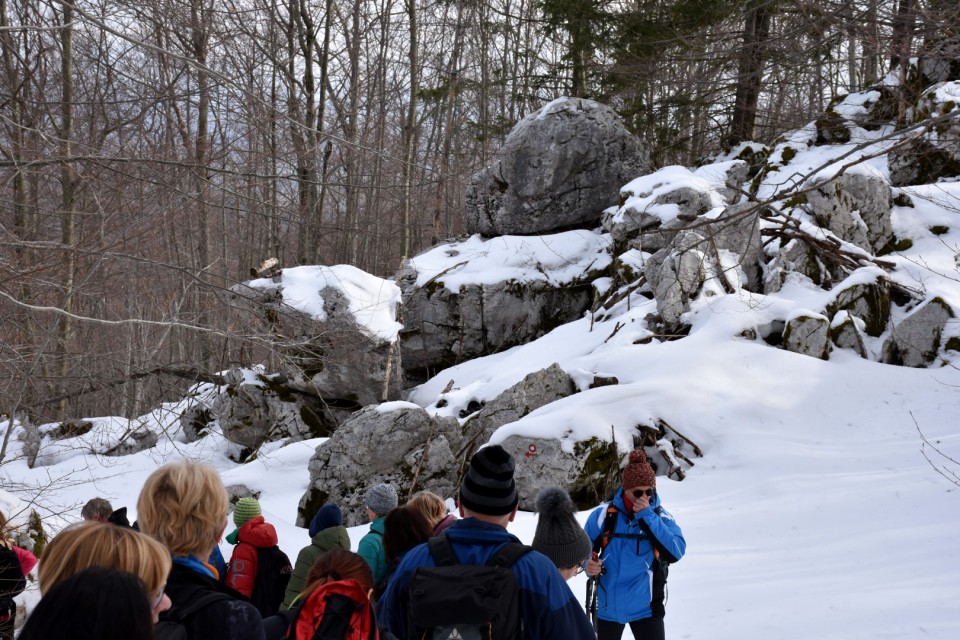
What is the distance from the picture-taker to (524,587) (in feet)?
6.74

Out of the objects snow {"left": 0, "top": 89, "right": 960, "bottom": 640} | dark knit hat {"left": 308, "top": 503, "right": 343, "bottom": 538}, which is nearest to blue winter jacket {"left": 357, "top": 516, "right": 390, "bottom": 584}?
dark knit hat {"left": 308, "top": 503, "right": 343, "bottom": 538}

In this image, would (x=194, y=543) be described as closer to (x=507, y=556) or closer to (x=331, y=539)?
(x=507, y=556)

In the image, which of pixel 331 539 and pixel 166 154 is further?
pixel 166 154

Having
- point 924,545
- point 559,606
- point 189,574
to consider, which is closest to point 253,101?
point 189,574

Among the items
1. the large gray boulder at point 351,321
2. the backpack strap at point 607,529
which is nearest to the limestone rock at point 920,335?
the backpack strap at point 607,529

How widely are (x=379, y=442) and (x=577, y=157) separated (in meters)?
9.21

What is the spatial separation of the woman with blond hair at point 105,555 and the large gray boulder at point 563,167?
1463 cm

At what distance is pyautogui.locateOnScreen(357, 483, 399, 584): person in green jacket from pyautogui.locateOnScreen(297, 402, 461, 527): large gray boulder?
4.72m

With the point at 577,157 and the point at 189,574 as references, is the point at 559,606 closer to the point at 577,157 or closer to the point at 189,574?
the point at 189,574

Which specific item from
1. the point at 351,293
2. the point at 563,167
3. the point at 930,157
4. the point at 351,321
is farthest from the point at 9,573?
the point at 930,157

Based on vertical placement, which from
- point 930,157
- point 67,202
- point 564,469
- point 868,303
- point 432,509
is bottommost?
point 564,469

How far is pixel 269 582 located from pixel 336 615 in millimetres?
1672

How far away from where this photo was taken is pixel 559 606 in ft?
6.72

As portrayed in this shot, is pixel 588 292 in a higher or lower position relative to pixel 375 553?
higher
